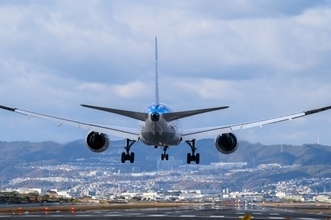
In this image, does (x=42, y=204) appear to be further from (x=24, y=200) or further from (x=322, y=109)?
(x=322, y=109)

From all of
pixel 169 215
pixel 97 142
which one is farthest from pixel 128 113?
pixel 97 142

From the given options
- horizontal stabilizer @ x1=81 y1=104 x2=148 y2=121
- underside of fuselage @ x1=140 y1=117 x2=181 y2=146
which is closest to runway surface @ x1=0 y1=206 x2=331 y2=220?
underside of fuselage @ x1=140 y1=117 x2=181 y2=146

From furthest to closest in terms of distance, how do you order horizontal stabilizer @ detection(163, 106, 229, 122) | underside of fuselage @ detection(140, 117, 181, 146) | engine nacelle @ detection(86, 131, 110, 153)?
engine nacelle @ detection(86, 131, 110, 153), underside of fuselage @ detection(140, 117, 181, 146), horizontal stabilizer @ detection(163, 106, 229, 122)

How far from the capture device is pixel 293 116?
256 feet

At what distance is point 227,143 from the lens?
270ft

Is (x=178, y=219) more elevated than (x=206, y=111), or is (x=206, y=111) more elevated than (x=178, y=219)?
(x=206, y=111)

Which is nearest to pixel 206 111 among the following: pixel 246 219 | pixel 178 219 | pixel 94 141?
pixel 178 219

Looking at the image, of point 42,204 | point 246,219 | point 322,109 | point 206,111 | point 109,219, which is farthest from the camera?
point 42,204

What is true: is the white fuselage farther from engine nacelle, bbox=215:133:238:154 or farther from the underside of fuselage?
engine nacelle, bbox=215:133:238:154

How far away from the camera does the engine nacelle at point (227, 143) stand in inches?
3233

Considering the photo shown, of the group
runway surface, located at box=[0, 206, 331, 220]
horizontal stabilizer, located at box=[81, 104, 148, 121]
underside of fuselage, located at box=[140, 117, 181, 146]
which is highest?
horizontal stabilizer, located at box=[81, 104, 148, 121]

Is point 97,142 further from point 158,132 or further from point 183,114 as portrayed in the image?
point 183,114

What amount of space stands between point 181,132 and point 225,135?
4713 mm

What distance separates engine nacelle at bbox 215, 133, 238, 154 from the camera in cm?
8212
